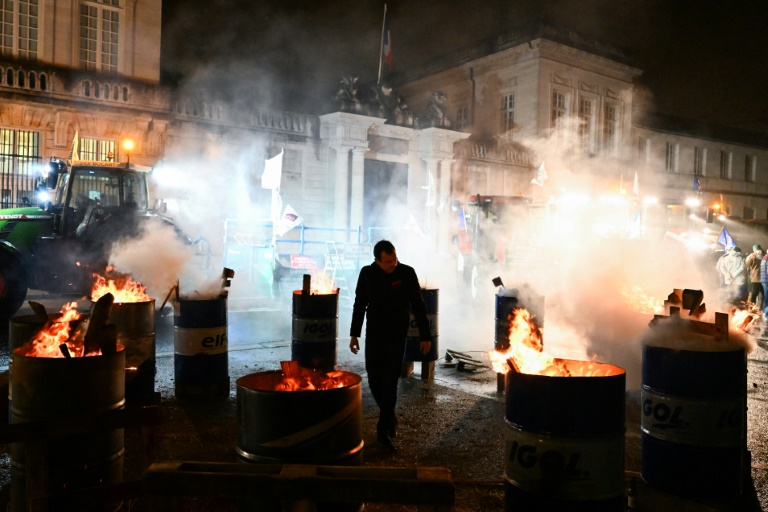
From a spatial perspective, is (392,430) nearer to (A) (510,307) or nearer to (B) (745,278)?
(A) (510,307)

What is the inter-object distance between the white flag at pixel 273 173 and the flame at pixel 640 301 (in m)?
11.3

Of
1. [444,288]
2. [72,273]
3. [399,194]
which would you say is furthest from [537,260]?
[72,273]

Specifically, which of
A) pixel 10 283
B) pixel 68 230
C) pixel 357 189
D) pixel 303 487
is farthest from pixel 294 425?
pixel 357 189

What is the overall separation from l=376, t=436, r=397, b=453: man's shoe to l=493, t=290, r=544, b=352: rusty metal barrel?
2.67 meters

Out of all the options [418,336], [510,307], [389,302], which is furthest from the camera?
[418,336]

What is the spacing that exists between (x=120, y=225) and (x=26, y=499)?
8.55 m

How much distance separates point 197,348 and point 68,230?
6.38 metres

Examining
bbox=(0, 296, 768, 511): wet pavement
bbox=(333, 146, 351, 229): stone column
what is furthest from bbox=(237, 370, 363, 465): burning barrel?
bbox=(333, 146, 351, 229): stone column

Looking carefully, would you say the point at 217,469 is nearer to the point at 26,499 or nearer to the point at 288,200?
the point at 26,499

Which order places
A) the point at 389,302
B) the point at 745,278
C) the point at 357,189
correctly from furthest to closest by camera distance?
1. the point at 357,189
2. the point at 745,278
3. the point at 389,302

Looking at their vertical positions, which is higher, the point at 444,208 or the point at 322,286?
the point at 444,208

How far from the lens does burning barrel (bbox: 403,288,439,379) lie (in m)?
7.48

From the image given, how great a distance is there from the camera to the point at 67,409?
3.30m

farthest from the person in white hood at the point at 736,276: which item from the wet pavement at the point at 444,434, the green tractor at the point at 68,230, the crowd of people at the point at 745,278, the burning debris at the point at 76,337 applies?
the burning debris at the point at 76,337
